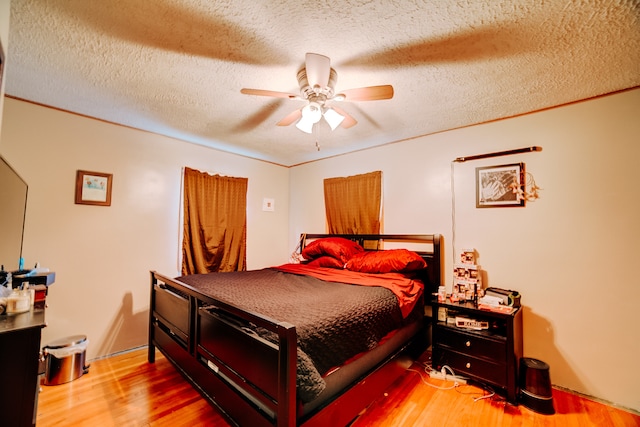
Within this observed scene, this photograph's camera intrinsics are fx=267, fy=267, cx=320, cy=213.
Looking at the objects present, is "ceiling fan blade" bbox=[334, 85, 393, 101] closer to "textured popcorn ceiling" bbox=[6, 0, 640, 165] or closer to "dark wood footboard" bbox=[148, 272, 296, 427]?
"textured popcorn ceiling" bbox=[6, 0, 640, 165]

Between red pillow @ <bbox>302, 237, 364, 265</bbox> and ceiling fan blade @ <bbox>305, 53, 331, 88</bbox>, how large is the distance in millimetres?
2054

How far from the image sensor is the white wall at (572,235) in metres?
2.09

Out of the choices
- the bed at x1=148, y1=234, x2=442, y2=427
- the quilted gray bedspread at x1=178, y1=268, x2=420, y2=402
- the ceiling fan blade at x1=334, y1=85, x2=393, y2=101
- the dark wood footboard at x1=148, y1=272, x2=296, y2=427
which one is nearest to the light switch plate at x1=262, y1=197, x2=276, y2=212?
the bed at x1=148, y1=234, x2=442, y2=427

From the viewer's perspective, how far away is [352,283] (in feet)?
8.24

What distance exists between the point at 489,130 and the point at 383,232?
5.32 ft

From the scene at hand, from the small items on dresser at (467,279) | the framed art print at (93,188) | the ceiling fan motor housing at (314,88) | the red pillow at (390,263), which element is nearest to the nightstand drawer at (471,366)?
the small items on dresser at (467,279)

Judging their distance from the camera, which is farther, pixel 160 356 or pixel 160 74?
pixel 160 356

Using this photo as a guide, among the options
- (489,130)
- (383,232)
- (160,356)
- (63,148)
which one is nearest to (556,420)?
(383,232)

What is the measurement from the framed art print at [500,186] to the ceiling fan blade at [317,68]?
6.56 ft

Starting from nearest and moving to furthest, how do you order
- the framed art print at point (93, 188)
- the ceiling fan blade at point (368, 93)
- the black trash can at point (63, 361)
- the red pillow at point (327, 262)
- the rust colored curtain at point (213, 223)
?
1. the ceiling fan blade at point (368, 93)
2. the black trash can at point (63, 361)
3. the framed art print at point (93, 188)
4. the red pillow at point (327, 262)
5. the rust colored curtain at point (213, 223)

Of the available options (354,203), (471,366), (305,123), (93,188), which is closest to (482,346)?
(471,366)

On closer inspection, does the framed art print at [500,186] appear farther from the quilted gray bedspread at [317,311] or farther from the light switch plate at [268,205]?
the light switch plate at [268,205]

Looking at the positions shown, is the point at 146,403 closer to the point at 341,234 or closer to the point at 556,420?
the point at 341,234

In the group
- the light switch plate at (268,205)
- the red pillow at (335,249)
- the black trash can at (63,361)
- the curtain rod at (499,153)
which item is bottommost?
the black trash can at (63,361)
